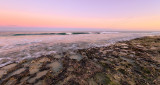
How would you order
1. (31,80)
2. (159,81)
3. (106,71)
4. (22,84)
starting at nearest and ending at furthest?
(159,81) → (22,84) → (31,80) → (106,71)

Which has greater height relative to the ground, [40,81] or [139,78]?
[139,78]

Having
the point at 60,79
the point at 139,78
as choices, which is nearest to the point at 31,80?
the point at 60,79

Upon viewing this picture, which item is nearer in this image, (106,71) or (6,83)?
(6,83)

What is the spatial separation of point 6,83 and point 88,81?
10.3ft

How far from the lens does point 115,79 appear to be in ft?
8.01

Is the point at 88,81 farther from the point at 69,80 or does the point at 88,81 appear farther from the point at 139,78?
the point at 139,78

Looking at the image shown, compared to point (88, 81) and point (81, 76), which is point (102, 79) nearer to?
point (88, 81)

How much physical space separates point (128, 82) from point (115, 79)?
0.40 meters

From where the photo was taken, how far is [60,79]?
255 centimetres

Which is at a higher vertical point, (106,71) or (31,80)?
(106,71)

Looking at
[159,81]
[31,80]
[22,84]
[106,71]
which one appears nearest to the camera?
[159,81]

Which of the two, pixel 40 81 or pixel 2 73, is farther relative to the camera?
pixel 2 73

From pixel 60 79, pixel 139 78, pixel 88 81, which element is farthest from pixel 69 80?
pixel 139 78

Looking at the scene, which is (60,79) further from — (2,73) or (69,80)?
(2,73)
